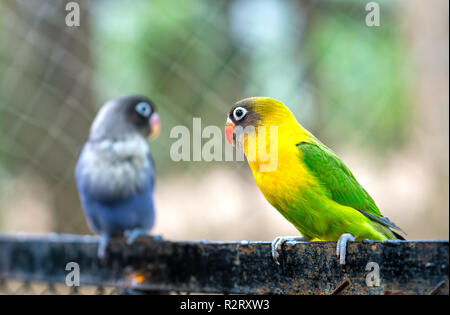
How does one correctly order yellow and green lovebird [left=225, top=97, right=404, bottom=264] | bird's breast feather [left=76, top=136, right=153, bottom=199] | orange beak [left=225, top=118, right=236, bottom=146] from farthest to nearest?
bird's breast feather [left=76, top=136, right=153, bottom=199], orange beak [left=225, top=118, right=236, bottom=146], yellow and green lovebird [left=225, top=97, right=404, bottom=264]

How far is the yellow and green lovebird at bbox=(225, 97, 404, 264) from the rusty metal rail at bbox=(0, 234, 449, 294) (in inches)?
5.4

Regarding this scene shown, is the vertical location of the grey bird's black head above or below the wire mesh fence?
below

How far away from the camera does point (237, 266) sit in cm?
127

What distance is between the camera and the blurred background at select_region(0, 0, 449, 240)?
9.89 ft

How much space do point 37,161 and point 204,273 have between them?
2607 mm

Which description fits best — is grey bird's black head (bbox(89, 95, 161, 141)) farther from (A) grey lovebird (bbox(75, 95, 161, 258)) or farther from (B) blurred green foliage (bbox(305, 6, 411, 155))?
(B) blurred green foliage (bbox(305, 6, 411, 155))

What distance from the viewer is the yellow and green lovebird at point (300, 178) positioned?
1318mm

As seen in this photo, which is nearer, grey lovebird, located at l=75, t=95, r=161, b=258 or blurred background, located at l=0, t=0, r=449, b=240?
grey lovebird, located at l=75, t=95, r=161, b=258

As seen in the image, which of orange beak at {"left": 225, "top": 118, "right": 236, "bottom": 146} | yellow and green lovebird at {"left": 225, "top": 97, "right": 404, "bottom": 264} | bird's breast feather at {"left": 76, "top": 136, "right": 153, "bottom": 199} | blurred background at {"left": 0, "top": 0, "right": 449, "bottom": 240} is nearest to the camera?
yellow and green lovebird at {"left": 225, "top": 97, "right": 404, "bottom": 264}

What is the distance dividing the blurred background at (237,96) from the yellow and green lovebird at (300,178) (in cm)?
150

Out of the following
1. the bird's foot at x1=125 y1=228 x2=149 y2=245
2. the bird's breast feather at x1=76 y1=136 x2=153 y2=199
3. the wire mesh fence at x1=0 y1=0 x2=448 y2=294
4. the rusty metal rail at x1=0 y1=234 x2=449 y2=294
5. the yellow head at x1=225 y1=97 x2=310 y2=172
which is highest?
the wire mesh fence at x1=0 y1=0 x2=448 y2=294

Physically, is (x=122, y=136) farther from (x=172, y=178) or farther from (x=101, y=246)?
(x=172, y=178)

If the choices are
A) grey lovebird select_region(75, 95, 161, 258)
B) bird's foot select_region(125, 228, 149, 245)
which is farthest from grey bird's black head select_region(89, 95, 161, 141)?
bird's foot select_region(125, 228, 149, 245)

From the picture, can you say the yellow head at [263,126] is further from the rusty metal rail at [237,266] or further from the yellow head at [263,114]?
the rusty metal rail at [237,266]
